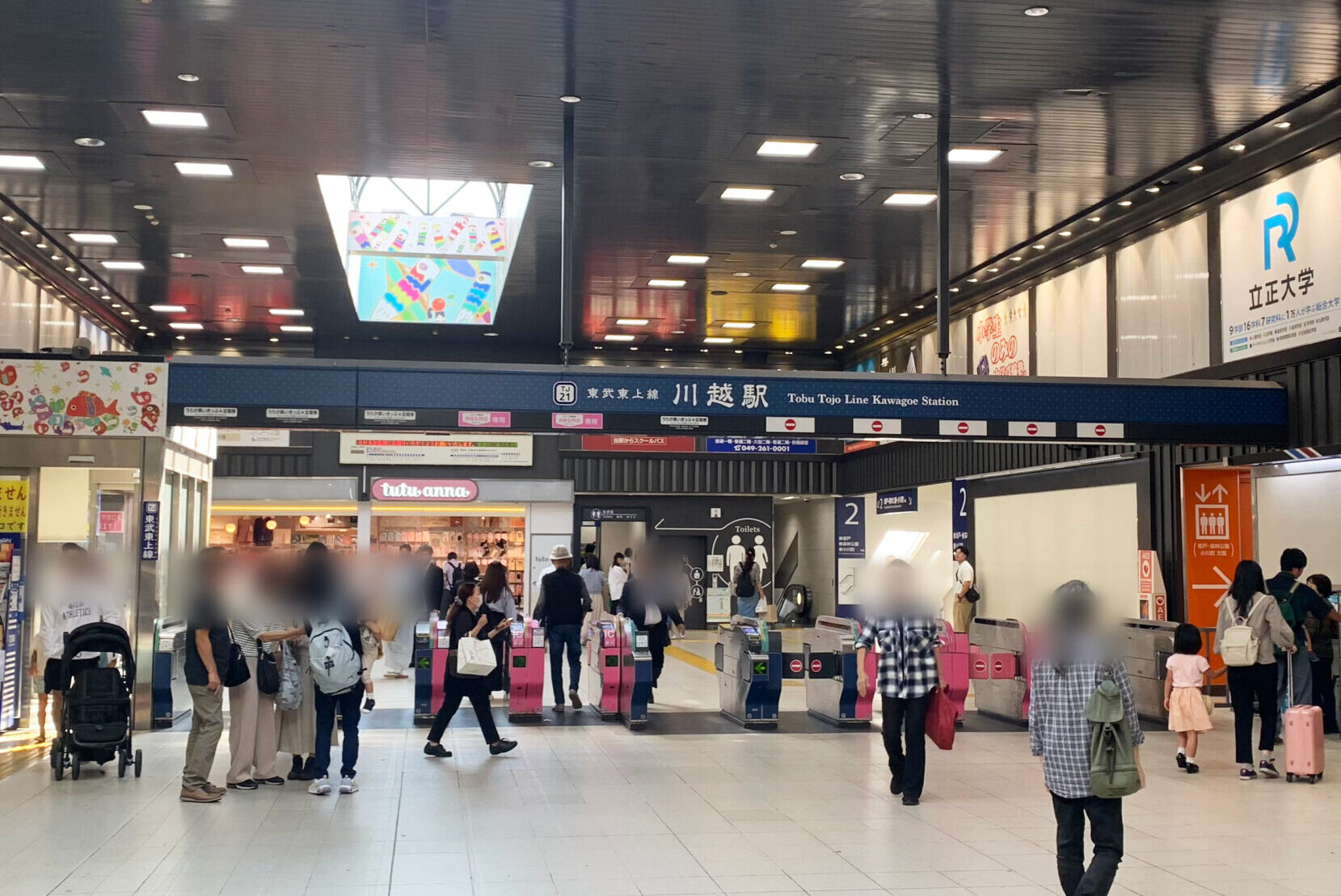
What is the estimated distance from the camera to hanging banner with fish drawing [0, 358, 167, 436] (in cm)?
1044

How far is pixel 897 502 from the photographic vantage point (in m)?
22.3

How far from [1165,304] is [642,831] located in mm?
9239

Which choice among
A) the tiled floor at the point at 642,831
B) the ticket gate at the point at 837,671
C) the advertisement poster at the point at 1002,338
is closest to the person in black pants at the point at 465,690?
the tiled floor at the point at 642,831

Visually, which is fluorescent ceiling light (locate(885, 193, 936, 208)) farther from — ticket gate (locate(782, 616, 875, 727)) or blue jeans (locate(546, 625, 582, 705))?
blue jeans (locate(546, 625, 582, 705))

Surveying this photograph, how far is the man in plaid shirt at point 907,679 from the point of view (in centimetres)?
795

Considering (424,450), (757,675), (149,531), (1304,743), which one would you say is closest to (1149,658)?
(1304,743)

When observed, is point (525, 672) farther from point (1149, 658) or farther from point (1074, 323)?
point (1074, 323)

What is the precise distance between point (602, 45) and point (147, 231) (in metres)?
7.77

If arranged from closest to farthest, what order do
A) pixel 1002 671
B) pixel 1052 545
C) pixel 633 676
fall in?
pixel 633 676 < pixel 1002 671 < pixel 1052 545

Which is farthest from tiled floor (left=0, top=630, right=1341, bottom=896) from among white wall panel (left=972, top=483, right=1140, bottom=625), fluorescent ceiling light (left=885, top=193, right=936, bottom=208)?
fluorescent ceiling light (left=885, top=193, right=936, bottom=208)

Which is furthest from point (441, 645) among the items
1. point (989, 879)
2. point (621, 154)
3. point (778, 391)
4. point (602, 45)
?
point (989, 879)

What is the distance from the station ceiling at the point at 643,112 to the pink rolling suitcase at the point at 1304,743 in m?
4.64

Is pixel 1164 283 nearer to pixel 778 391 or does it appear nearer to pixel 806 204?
pixel 806 204

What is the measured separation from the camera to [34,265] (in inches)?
610
